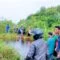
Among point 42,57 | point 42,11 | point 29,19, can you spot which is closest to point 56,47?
point 42,57

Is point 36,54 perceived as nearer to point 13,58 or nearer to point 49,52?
point 49,52

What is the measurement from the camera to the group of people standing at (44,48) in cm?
392

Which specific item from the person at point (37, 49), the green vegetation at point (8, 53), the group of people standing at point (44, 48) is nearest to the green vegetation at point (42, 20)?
the green vegetation at point (8, 53)

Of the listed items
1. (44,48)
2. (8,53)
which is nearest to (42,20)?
(8,53)

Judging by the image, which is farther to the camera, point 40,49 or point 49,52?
point 49,52

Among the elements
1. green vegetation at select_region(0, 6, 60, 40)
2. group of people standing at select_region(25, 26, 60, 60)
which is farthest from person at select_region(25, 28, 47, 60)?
green vegetation at select_region(0, 6, 60, 40)

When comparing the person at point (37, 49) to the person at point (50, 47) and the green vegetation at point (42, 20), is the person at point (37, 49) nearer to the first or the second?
the person at point (50, 47)

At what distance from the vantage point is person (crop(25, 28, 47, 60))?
3.90 metres

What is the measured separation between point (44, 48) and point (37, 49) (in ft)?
0.44

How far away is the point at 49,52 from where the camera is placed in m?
4.32

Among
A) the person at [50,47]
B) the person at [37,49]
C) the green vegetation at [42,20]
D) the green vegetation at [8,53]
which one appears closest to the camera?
the person at [37,49]

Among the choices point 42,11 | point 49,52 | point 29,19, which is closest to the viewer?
point 49,52

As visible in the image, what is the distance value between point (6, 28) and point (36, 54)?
20.5ft

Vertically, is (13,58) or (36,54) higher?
(36,54)
